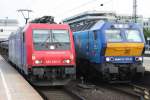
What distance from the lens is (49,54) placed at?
19094 millimetres

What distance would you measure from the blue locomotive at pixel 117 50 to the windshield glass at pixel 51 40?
157 cm

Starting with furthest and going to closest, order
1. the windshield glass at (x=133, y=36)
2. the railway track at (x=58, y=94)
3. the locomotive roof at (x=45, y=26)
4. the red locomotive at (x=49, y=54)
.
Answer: the windshield glass at (x=133, y=36) < the locomotive roof at (x=45, y=26) < the red locomotive at (x=49, y=54) < the railway track at (x=58, y=94)

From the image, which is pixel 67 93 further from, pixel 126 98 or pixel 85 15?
pixel 85 15

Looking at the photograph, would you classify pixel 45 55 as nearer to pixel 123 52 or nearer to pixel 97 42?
pixel 97 42

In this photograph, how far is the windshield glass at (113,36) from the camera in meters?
20.3

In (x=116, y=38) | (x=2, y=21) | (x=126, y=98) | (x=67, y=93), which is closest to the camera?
(x=126, y=98)

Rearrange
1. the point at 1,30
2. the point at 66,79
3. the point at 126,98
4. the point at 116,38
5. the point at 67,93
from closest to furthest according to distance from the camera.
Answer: the point at 126,98 < the point at 67,93 < the point at 66,79 < the point at 116,38 < the point at 1,30

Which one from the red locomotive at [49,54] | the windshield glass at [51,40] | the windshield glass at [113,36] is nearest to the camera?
the red locomotive at [49,54]

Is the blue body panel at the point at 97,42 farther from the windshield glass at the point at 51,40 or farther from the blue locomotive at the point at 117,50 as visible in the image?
the windshield glass at the point at 51,40

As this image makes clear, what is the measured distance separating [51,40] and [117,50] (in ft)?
9.67

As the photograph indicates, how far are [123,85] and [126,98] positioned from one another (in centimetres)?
478

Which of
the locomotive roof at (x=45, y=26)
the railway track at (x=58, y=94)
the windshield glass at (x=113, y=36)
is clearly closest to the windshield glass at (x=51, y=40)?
the locomotive roof at (x=45, y=26)

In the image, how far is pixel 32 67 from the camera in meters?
18.8

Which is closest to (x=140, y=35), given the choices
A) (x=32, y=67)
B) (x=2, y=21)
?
(x=32, y=67)
